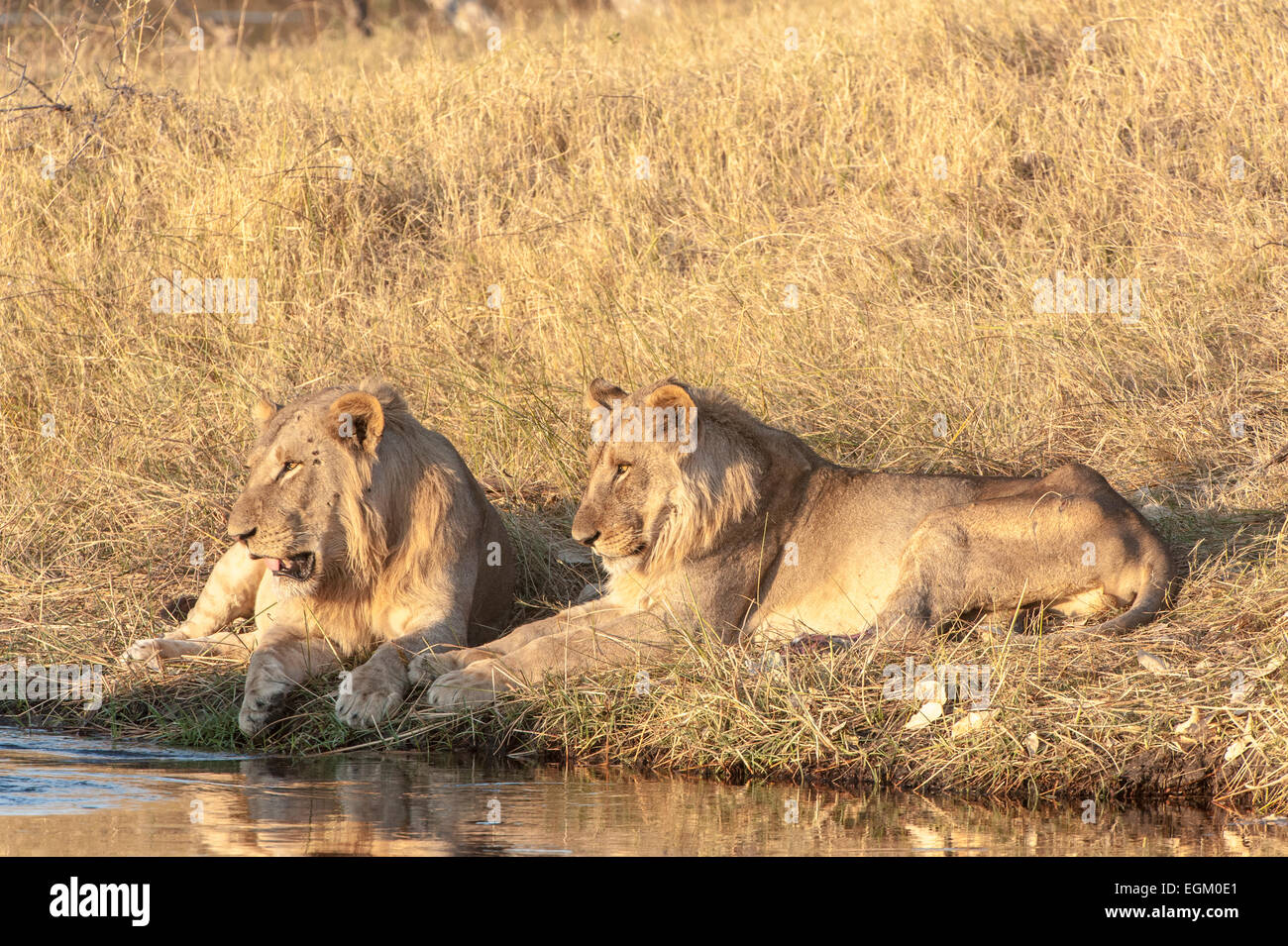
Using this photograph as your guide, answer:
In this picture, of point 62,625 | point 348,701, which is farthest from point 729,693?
point 62,625

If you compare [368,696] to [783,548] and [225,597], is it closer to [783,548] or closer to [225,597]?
[225,597]

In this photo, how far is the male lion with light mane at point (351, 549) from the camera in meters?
6.20

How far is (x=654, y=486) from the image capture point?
6.34 m

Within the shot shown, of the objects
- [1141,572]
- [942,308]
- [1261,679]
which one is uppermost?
[942,308]

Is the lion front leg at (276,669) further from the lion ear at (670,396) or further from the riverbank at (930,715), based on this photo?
the lion ear at (670,396)

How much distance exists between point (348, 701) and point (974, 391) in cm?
378

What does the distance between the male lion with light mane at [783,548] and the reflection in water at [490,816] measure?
2.23 feet

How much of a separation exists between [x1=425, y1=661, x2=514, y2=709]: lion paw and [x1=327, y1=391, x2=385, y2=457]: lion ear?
88 centimetres

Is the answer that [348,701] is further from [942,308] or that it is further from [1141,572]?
[942,308]

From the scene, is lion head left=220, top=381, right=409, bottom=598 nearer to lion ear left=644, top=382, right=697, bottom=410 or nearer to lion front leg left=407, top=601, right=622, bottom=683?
lion front leg left=407, top=601, right=622, bottom=683

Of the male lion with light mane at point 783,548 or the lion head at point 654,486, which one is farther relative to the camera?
the lion head at point 654,486

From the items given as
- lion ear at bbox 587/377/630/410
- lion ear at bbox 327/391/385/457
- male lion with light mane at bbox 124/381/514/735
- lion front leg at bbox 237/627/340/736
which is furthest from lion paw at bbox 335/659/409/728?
lion ear at bbox 587/377/630/410

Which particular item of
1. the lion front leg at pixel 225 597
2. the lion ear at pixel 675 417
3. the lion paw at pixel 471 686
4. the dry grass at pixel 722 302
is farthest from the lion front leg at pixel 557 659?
the lion front leg at pixel 225 597

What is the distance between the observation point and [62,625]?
276 inches
